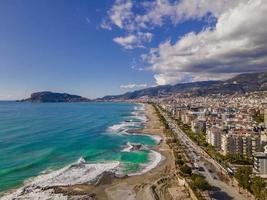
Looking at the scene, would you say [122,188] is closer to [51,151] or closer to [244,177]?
[244,177]

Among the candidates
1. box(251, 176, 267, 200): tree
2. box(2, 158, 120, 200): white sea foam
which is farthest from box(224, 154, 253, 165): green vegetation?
box(2, 158, 120, 200): white sea foam

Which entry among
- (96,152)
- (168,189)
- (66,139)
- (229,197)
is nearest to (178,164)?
(168,189)

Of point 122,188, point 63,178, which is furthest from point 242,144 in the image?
point 63,178

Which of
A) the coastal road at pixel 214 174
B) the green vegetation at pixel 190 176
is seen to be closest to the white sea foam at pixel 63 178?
the green vegetation at pixel 190 176

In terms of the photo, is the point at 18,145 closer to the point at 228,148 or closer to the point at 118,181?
the point at 118,181

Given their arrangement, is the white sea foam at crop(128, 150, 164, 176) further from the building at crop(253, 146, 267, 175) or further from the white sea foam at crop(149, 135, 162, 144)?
the building at crop(253, 146, 267, 175)

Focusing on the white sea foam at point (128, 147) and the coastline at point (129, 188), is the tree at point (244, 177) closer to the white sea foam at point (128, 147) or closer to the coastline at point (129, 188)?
the coastline at point (129, 188)
